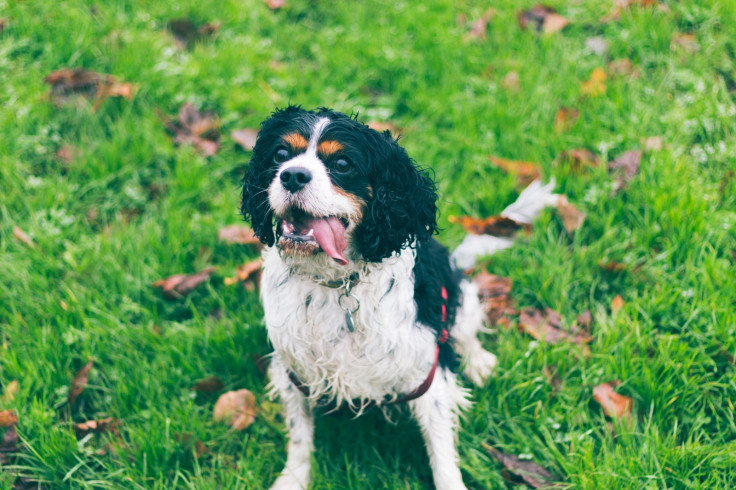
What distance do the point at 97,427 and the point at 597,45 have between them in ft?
13.7

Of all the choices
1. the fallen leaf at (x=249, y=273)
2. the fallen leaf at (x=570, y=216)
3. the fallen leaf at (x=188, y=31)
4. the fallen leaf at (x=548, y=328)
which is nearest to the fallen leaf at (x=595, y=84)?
the fallen leaf at (x=570, y=216)

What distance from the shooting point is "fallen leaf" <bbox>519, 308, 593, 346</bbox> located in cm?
321

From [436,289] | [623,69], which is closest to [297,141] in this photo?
[436,289]

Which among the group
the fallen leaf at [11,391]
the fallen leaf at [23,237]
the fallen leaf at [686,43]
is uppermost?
the fallen leaf at [686,43]

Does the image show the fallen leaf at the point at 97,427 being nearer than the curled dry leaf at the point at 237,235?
Yes

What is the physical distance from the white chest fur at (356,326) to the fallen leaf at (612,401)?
85 centimetres

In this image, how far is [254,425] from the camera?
119 inches

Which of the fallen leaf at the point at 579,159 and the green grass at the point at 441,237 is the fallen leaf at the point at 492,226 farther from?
the fallen leaf at the point at 579,159

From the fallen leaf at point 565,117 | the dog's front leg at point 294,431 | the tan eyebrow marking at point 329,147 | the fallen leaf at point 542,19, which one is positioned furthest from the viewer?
the fallen leaf at point 542,19

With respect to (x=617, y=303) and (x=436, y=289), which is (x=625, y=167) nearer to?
(x=617, y=303)

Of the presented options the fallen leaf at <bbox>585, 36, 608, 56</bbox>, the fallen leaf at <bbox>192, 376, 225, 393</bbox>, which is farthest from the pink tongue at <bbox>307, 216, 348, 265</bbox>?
the fallen leaf at <bbox>585, 36, 608, 56</bbox>

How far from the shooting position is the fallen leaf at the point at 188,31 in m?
5.10

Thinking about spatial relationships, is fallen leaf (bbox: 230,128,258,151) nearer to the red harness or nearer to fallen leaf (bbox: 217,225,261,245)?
fallen leaf (bbox: 217,225,261,245)

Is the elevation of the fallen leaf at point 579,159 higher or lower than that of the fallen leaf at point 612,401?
higher
